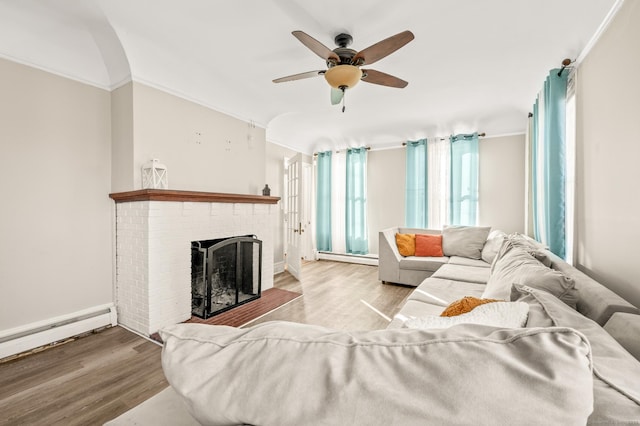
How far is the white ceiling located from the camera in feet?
6.64

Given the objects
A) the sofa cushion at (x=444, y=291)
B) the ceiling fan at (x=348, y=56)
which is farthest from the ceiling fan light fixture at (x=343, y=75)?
the sofa cushion at (x=444, y=291)

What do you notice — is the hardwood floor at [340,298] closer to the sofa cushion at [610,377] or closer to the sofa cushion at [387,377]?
the sofa cushion at [610,377]

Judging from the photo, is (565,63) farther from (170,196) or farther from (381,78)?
(170,196)

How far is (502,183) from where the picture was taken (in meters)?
4.60

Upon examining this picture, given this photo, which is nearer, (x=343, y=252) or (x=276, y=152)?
(x=276, y=152)

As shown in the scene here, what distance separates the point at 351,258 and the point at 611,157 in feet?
14.3

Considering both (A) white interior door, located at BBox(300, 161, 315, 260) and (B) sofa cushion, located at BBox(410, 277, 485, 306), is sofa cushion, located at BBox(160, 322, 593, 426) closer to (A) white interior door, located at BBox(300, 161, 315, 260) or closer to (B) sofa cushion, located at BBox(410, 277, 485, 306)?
(B) sofa cushion, located at BBox(410, 277, 485, 306)

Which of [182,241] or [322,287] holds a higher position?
[182,241]

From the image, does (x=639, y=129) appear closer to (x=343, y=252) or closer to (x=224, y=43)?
(x=224, y=43)

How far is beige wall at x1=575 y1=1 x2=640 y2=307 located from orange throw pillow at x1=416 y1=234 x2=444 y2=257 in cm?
209

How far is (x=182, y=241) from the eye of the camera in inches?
108

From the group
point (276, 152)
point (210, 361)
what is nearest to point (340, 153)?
point (276, 152)

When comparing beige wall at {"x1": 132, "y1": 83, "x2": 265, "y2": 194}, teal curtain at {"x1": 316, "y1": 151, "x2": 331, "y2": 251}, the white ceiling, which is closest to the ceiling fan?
the white ceiling

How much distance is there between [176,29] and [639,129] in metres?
3.12
